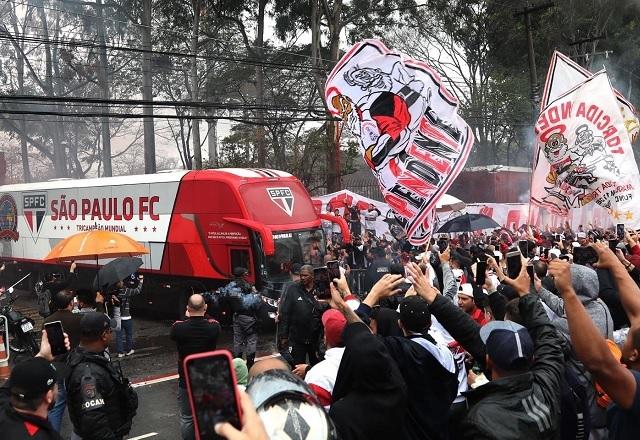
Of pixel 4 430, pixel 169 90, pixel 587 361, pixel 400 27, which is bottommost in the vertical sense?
pixel 4 430

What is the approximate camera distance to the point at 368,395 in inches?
111

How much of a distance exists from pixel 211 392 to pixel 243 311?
7.50 metres

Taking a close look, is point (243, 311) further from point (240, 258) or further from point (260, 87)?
point (260, 87)

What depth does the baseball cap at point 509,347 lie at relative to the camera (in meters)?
2.82

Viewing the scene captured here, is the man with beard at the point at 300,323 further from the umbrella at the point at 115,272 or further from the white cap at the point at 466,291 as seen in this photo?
the umbrella at the point at 115,272

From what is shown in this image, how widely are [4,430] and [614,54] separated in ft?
129

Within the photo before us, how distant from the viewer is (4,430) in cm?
300

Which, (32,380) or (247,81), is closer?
(32,380)

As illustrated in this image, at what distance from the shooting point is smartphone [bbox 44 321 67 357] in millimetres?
3959

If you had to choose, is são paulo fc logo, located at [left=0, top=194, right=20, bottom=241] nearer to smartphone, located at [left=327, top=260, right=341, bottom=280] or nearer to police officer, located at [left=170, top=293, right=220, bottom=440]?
police officer, located at [left=170, top=293, right=220, bottom=440]

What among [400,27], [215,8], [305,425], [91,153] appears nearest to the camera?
[305,425]

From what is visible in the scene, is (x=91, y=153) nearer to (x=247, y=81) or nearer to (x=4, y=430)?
(x=247, y=81)

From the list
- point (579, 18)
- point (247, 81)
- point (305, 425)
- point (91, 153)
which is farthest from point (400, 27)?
point (305, 425)

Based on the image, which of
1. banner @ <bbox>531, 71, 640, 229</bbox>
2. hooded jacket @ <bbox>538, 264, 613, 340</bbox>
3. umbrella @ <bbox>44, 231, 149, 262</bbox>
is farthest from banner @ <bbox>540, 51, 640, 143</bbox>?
hooded jacket @ <bbox>538, 264, 613, 340</bbox>
